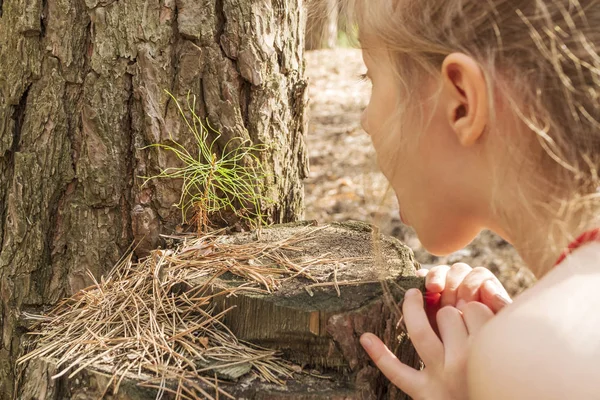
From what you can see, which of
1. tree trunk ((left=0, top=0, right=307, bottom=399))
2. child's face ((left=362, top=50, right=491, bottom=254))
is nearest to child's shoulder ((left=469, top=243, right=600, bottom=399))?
child's face ((left=362, top=50, right=491, bottom=254))

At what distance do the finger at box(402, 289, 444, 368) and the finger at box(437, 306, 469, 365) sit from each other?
21 millimetres

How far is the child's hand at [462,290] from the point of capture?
5.32ft

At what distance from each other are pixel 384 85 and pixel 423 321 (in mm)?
527

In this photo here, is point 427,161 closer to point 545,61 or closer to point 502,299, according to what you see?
point 545,61

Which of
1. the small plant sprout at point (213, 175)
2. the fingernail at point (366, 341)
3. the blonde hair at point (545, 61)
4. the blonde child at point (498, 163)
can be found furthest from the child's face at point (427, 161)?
the small plant sprout at point (213, 175)

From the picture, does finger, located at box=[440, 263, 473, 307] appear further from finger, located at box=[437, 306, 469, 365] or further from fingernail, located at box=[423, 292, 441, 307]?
finger, located at box=[437, 306, 469, 365]

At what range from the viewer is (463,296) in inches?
65.1

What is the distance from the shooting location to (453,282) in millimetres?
1691

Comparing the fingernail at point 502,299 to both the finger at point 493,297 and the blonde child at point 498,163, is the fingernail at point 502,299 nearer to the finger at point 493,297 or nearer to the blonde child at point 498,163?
the finger at point 493,297

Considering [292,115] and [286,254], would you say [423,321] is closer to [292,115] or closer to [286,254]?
[286,254]

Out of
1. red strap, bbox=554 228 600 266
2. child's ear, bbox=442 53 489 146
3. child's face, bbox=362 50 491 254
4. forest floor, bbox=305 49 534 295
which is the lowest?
forest floor, bbox=305 49 534 295

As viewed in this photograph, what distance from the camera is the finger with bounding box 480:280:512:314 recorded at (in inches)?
63.3

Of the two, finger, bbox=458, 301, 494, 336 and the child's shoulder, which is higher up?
the child's shoulder

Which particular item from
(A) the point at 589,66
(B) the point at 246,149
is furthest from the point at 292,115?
(A) the point at 589,66
